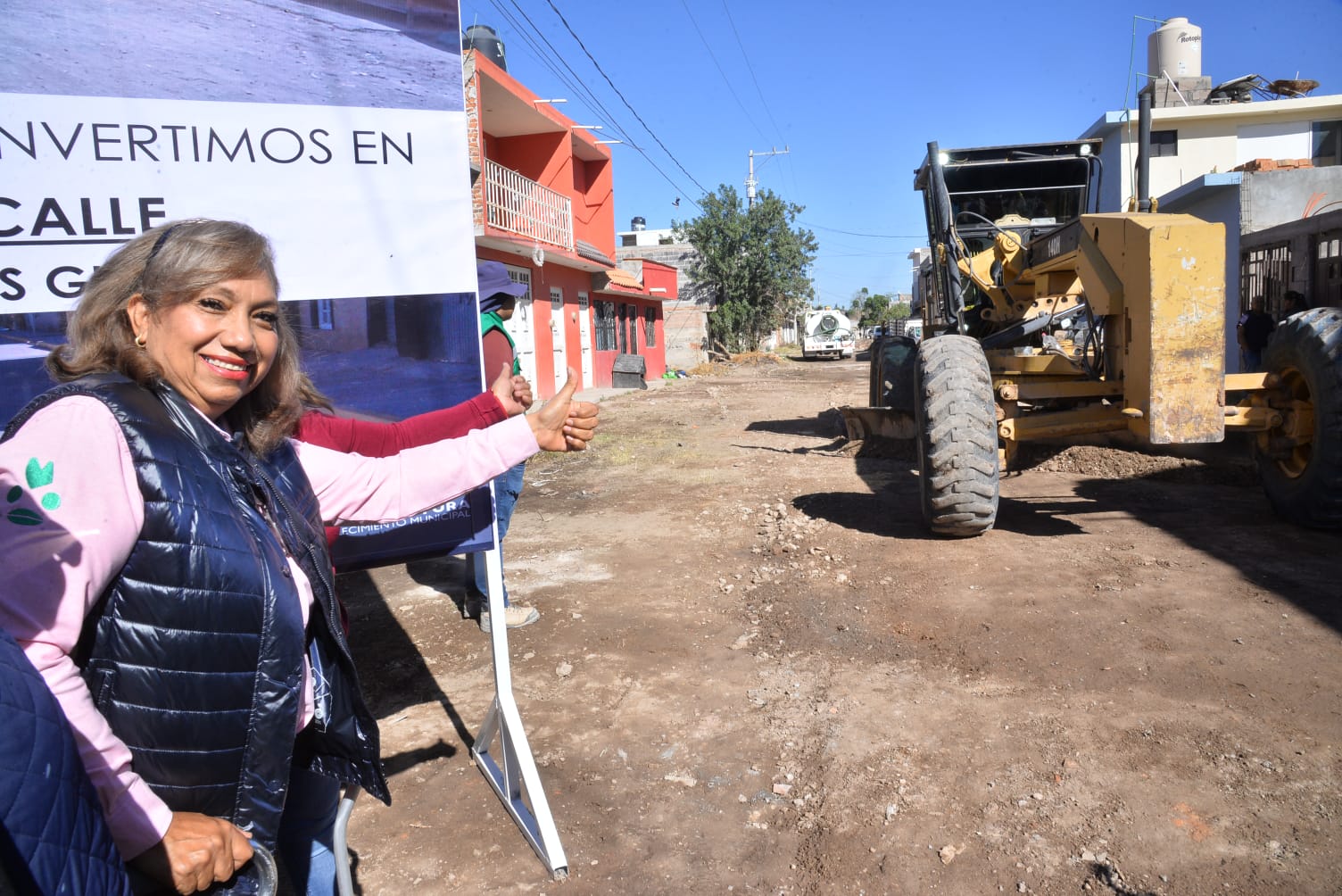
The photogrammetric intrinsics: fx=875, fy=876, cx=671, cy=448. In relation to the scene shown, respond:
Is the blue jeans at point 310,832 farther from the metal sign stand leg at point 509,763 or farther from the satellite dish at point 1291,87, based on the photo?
the satellite dish at point 1291,87

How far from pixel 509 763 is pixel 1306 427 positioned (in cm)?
538

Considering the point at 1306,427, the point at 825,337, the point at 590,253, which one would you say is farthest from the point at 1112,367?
the point at 825,337

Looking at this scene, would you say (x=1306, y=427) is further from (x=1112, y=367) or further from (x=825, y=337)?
(x=825, y=337)

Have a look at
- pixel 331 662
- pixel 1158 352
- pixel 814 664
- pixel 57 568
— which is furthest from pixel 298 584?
pixel 1158 352

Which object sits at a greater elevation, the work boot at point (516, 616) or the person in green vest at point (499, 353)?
the person in green vest at point (499, 353)

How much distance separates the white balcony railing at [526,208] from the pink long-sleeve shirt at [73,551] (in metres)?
13.1

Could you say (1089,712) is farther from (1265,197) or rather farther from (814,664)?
(1265,197)

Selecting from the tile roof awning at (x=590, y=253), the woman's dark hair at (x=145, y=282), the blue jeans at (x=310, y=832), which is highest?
the tile roof awning at (x=590, y=253)

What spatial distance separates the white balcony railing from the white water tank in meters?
17.9

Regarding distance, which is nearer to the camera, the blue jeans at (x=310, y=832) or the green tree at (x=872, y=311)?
the blue jeans at (x=310, y=832)

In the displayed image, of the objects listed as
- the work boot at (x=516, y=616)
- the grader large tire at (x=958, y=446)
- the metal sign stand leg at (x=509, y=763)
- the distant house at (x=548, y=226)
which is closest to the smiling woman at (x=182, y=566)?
the metal sign stand leg at (x=509, y=763)

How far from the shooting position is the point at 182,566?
1.25 m

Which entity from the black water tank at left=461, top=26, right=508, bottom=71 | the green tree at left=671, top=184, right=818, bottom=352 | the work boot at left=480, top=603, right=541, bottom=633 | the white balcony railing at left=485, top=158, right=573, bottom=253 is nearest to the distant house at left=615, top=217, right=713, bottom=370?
the green tree at left=671, top=184, right=818, bottom=352

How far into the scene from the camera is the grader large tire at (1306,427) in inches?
206
